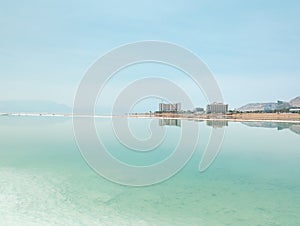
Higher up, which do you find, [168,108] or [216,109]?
[168,108]

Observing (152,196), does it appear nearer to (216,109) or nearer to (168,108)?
(216,109)

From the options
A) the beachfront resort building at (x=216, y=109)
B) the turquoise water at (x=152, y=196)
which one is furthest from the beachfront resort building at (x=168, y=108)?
the turquoise water at (x=152, y=196)

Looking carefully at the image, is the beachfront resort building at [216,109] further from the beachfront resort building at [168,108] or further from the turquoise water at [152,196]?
the turquoise water at [152,196]

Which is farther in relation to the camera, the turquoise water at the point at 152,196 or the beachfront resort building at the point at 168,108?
the beachfront resort building at the point at 168,108

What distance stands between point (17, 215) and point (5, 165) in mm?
4784

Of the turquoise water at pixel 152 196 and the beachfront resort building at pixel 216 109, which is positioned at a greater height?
the beachfront resort building at pixel 216 109

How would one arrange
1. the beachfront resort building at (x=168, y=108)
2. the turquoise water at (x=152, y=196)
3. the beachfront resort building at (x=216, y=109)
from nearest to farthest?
1. the turquoise water at (x=152, y=196)
2. the beachfront resort building at (x=168, y=108)
3. the beachfront resort building at (x=216, y=109)

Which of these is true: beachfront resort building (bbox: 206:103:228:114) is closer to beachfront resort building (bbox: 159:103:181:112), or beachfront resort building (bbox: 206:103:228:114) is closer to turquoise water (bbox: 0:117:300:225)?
beachfront resort building (bbox: 159:103:181:112)

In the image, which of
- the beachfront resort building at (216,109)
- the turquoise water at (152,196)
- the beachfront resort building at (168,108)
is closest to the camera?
the turquoise water at (152,196)

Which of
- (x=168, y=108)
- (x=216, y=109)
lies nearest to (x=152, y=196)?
(x=216, y=109)

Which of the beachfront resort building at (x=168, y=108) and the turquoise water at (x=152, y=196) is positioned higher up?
the beachfront resort building at (x=168, y=108)

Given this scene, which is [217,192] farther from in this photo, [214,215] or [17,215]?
[17,215]

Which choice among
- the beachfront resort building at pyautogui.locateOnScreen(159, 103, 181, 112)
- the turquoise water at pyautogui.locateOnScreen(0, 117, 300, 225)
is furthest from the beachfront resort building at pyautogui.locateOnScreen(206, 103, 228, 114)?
the turquoise water at pyautogui.locateOnScreen(0, 117, 300, 225)

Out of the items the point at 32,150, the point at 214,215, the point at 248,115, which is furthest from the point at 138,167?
the point at 248,115
